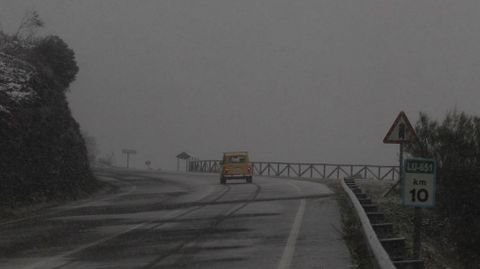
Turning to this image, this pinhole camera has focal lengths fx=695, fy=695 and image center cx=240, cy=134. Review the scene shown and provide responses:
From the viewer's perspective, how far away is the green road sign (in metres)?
10.8

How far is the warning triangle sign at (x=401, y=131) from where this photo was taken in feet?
53.8

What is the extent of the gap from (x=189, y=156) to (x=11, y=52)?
47897mm

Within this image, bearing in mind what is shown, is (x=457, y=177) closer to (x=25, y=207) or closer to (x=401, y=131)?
(x=401, y=131)

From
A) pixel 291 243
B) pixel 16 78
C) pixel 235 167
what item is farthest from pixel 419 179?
pixel 235 167

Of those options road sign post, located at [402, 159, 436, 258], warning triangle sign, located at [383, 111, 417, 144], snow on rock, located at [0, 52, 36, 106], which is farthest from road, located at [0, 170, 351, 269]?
snow on rock, located at [0, 52, 36, 106]

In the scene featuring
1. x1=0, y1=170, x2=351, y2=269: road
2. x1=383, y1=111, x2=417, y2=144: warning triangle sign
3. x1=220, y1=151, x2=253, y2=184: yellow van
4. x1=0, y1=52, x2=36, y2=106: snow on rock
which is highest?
x1=0, y1=52, x2=36, y2=106: snow on rock

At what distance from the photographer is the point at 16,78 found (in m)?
24.8

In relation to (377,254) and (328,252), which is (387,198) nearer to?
(328,252)

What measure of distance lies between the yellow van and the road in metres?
17.0

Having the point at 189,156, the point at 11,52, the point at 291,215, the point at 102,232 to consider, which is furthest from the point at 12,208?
the point at 189,156

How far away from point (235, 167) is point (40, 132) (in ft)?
57.8

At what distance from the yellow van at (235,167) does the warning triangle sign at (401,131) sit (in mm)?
23463

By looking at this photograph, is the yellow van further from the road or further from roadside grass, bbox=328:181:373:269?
roadside grass, bbox=328:181:373:269

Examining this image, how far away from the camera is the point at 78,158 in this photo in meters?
28.7
